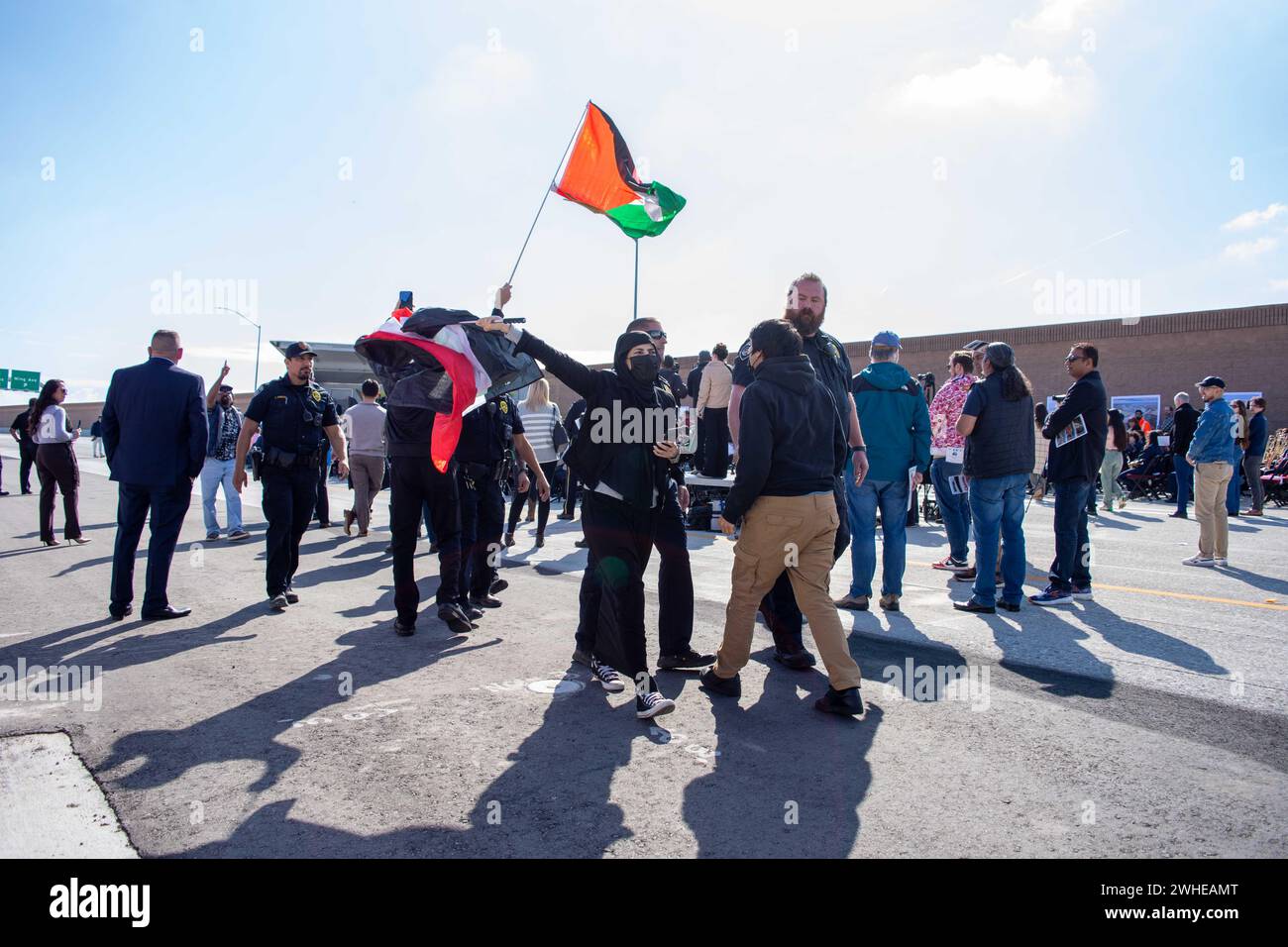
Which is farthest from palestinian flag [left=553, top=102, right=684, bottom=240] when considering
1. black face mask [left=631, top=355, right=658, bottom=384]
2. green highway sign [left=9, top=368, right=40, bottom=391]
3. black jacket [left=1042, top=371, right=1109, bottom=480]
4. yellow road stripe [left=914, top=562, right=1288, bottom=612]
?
green highway sign [left=9, top=368, right=40, bottom=391]

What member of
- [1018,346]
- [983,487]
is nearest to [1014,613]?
[983,487]

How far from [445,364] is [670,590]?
6.35ft

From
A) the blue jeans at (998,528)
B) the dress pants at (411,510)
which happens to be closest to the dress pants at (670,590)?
the dress pants at (411,510)

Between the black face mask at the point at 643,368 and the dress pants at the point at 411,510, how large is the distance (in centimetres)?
200

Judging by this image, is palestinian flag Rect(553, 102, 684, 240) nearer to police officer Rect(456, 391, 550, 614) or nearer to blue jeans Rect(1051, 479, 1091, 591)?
police officer Rect(456, 391, 550, 614)

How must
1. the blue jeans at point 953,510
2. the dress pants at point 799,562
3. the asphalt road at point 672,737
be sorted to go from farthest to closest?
the blue jeans at point 953,510
the dress pants at point 799,562
the asphalt road at point 672,737

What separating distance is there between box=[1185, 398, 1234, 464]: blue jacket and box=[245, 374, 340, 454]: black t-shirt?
28.9 ft

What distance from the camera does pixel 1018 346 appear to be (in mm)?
30172

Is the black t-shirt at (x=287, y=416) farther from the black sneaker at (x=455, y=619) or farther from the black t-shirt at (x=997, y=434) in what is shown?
the black t-shirt at (x=997, y=434)

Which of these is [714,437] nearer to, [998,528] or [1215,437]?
[998,528]

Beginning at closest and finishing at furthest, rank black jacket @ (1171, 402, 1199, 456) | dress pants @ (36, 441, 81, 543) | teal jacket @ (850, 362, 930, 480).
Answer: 1. teal jacket @ (850, 362, 930, 480)
2. dress pants @ (36, 441, 81, 543)
3. black jacket @ (1171, 402, 1199, 456)

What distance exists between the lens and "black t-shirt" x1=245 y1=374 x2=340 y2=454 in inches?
263

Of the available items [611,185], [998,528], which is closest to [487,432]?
[611,185]

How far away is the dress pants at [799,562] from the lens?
408 centimetres
